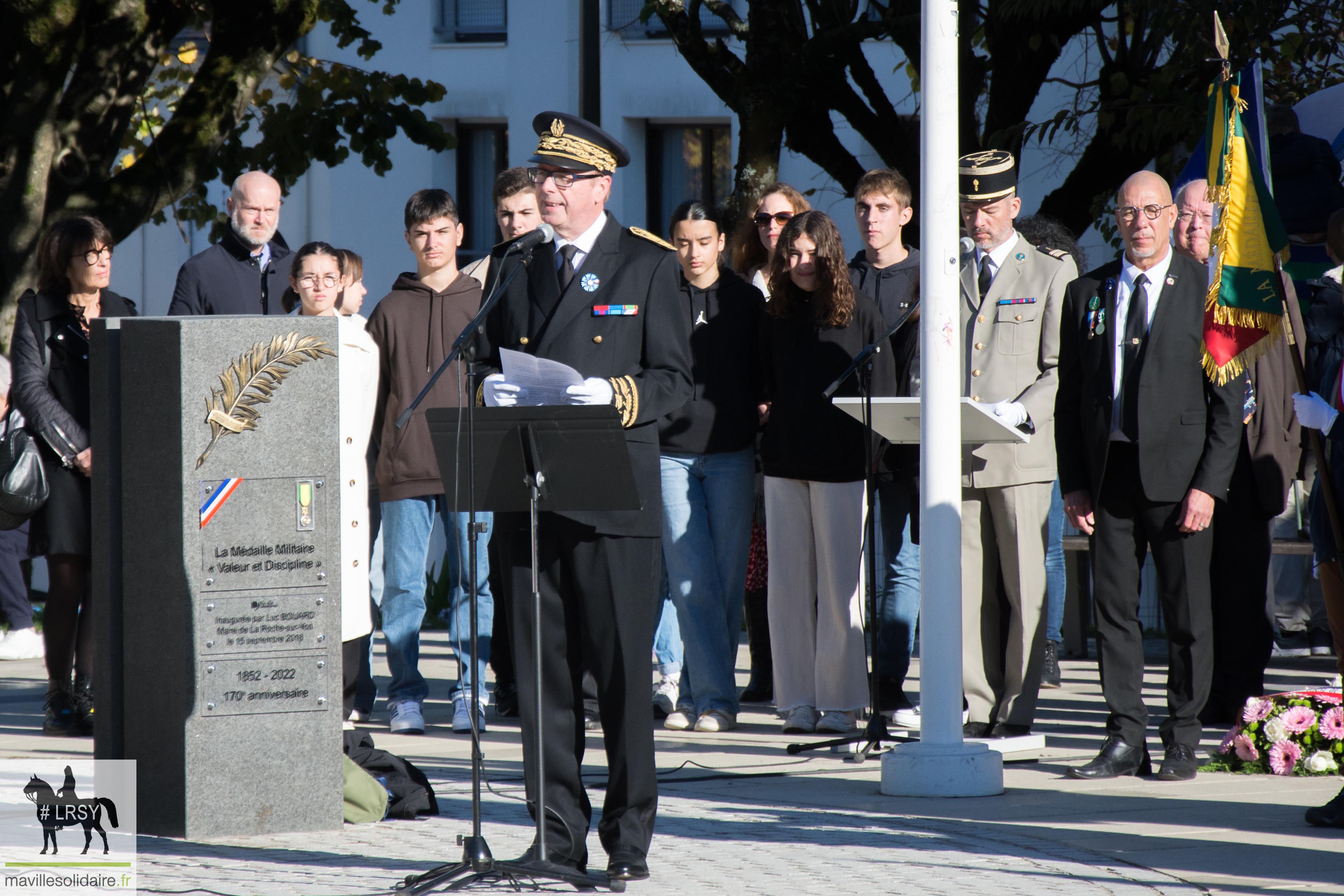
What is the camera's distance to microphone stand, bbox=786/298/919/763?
24.8 ft

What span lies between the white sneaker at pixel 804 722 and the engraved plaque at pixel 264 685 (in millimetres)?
2651

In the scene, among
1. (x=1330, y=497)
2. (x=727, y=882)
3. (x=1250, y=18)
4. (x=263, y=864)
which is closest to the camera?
(x=727, y=882)

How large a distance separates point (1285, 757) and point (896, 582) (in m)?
1.95

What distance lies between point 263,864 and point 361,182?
916 inches

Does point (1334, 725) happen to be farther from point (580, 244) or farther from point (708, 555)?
point (580, 244)

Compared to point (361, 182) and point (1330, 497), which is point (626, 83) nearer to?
point (361, 182)

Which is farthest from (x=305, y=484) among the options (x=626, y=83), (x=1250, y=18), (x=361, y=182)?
(x=361, y=182)

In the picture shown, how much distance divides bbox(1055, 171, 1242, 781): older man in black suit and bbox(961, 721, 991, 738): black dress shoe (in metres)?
0.81

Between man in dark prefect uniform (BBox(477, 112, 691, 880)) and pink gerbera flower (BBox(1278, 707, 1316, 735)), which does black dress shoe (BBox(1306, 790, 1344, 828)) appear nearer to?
pink gerbera flower (BBox(1278, 707, 1316, 735))

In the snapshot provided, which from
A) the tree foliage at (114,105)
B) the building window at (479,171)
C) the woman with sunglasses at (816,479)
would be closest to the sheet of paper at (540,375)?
the woman with sunglasses at (816,479)

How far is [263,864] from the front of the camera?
5.78m

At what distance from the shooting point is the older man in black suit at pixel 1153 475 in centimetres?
714

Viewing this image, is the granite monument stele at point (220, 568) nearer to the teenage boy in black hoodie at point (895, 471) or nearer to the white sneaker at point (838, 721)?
the white sneaker at point (838, 721)

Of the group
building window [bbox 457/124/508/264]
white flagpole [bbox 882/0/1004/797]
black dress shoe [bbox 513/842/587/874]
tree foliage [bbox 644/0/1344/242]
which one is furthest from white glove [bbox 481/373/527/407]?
building window [bbox 457/124/508/264]
